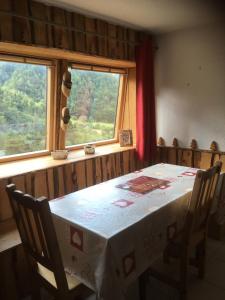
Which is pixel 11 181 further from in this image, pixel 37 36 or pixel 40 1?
pixel 40 1

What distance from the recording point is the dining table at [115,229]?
1.38 meters

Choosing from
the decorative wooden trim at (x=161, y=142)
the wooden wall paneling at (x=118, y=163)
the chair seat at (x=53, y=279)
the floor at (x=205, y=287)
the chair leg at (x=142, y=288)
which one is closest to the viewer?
the chair seat at (x=53, y=279)

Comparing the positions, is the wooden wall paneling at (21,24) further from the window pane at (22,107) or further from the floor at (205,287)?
the floor at (205,287)

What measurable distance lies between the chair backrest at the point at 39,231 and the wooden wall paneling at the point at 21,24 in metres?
1.33

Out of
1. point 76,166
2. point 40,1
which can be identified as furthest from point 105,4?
point 76,166

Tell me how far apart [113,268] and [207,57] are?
2.55 m

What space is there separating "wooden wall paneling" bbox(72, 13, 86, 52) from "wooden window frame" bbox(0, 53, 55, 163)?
1.00ft

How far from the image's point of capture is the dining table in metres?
1.38

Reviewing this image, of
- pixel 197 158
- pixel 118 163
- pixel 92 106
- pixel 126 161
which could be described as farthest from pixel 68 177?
pixel 197 158

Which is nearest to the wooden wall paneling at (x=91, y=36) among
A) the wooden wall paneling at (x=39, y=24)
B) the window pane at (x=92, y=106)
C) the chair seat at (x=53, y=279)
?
the window pane at (x=92, y=106)

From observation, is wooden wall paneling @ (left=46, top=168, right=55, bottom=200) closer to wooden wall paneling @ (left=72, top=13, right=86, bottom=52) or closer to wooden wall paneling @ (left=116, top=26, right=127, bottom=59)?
wooden wall paneling @ (left=72, top=13, right=86, bottom=52)

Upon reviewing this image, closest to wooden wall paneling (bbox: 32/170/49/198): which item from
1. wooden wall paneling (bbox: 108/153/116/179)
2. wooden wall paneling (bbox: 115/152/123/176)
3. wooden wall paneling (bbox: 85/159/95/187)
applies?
wooden wall paneling (bbox: 85/159/95/187)

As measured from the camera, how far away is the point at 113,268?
1.36 meters

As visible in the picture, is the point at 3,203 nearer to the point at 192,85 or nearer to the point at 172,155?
the point at 172,155
